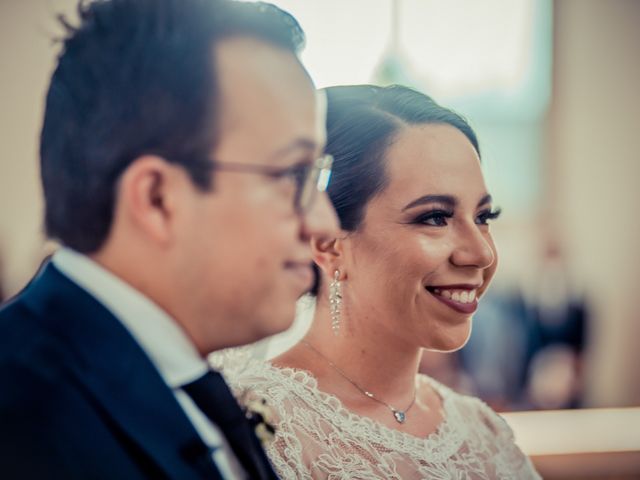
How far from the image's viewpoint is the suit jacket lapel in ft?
3.15

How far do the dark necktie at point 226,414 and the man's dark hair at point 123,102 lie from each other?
247 mm

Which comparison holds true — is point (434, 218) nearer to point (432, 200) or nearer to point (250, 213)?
point (432, 200)

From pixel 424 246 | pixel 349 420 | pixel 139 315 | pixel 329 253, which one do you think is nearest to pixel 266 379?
pixel 349 420

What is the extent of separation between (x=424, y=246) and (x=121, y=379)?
1.06 meters

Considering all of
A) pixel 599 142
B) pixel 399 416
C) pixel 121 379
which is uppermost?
pixel 121 379

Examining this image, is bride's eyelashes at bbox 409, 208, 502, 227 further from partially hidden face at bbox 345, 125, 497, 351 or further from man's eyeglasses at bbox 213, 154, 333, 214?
man's eyeglasses at bbox 213, 154, 333, 214

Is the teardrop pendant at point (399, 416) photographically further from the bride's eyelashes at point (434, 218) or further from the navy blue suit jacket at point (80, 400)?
the navy blue suit jacket at point (80, 400)

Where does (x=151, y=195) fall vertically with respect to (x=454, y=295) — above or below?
above

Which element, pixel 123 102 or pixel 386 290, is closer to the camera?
pixel 123 102

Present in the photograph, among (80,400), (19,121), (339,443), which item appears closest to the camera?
(80,400)

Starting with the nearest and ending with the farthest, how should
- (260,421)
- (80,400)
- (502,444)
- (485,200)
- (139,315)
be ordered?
(80,400) → (139,315) → (260,421) → (485,200) → (502,444)

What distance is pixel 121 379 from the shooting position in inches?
38.5

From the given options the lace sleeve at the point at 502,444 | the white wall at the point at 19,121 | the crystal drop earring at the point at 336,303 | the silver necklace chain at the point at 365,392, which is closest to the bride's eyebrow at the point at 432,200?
the crystal drop earring at the point at 336,303

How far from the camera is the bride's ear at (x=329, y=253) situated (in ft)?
6.53
